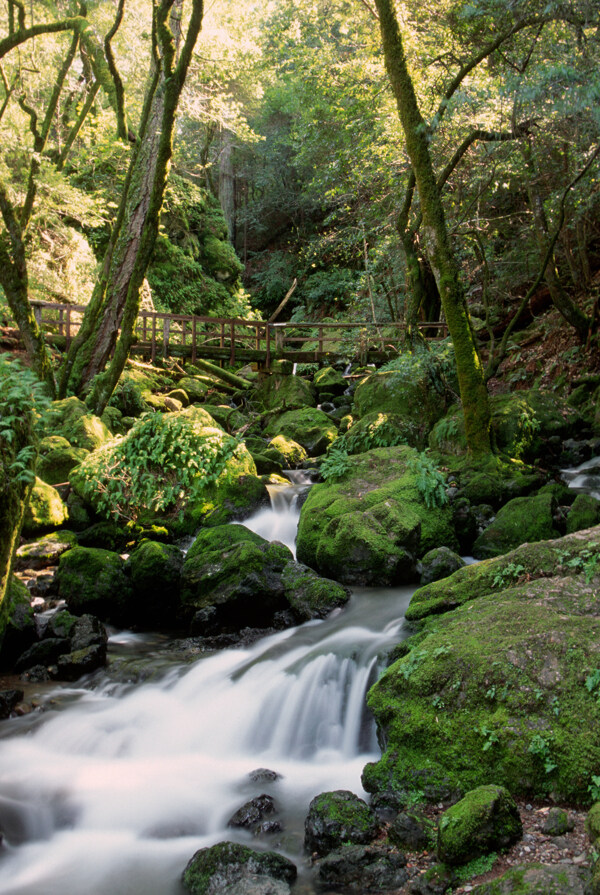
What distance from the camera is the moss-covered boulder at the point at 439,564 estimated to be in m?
6.99

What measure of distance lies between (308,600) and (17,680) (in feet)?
9.32

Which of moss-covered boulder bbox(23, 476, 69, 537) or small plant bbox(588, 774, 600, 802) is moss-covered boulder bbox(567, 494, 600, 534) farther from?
moss-covered boulder bbox(23, 476, 69, 537)

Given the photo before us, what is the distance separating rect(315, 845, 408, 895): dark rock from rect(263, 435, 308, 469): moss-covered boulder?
28.9ft

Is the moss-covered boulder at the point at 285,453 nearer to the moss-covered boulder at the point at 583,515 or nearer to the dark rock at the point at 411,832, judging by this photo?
the moss-covered boulder at the point at 583,515

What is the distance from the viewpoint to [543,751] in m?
3.31

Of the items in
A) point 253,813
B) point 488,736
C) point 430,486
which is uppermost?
point 430,486

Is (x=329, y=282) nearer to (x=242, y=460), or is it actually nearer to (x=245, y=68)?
(x=245, y=68)

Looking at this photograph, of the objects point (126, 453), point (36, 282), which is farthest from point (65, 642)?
point (36, 282)

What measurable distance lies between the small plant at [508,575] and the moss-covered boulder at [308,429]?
823 centimetres

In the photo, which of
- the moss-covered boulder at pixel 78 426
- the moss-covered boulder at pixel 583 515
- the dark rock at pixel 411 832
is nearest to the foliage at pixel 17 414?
the dark rock at pixel 411 832

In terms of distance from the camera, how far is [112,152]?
18.8 metres

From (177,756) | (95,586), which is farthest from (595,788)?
(95,586)

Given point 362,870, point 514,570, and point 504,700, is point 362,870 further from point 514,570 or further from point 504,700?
point 514,570

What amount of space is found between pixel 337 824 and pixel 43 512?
6497 mm
